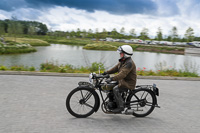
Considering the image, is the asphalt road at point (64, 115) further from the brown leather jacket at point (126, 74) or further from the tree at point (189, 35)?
the tree at point (189, 35)

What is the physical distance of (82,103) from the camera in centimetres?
421

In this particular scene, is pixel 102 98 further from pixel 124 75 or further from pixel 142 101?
pixel 142 101

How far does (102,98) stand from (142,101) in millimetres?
1040

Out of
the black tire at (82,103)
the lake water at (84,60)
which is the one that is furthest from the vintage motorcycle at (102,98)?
the lake water at (84,60)

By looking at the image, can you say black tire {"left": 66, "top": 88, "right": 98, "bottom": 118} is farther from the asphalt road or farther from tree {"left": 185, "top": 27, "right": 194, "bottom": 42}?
tree {"left": 185, "top": 27, "right": 194, "bottom": 42}

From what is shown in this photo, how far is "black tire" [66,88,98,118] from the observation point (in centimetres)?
411

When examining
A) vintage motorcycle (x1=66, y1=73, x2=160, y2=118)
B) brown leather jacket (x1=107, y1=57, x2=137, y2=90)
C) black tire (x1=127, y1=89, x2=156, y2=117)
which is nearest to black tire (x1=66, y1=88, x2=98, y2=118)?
vintage motorcycle (x1=66, y1=73, x2=160, y2=118)

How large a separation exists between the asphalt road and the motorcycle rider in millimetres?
525

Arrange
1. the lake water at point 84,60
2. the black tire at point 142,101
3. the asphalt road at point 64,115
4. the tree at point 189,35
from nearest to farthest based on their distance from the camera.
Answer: the asphalt road at point 64,115 < the black tire at point 142,101 < the lake water at point 84,60 < the tree at point 189,35

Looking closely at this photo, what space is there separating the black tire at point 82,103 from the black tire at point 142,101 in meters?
0.85

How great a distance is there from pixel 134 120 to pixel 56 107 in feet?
6.71

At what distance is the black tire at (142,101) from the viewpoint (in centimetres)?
435

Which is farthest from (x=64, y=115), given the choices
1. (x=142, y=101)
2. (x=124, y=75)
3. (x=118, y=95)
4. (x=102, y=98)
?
(x=142, y=101)

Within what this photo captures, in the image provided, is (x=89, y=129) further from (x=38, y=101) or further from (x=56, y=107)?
(x=38, y=101)
